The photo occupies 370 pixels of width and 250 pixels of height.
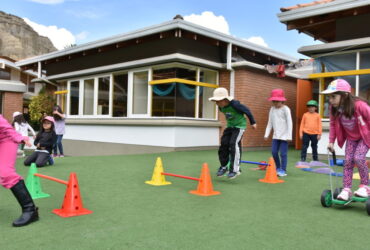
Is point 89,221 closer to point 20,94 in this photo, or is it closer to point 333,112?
point 333,112

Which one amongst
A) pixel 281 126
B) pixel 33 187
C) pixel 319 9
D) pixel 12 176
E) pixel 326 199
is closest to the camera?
pixel 12 176

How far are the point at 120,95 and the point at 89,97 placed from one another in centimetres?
250

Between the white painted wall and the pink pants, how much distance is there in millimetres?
8825

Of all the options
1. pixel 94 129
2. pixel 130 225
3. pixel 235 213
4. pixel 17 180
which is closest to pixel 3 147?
pixel 17 180

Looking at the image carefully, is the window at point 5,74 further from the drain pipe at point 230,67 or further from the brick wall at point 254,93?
the drain pipe at point 230,67

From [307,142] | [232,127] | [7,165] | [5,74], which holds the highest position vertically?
[5,74]

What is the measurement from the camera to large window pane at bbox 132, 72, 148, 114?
554 inches

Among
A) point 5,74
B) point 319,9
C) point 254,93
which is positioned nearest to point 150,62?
point 254,93

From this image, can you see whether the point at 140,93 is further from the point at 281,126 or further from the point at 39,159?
the point at 281,126

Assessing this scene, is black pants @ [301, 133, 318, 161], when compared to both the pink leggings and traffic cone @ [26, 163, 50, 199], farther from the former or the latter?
traffic cone @ [26, 163, 50, 199]

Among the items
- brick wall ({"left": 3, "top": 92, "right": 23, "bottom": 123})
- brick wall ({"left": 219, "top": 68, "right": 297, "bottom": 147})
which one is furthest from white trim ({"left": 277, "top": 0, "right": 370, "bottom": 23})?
brick wall ({"left": 3, "top": 92, "right": 23, "bottom": 123})

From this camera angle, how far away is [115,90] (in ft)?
50.6

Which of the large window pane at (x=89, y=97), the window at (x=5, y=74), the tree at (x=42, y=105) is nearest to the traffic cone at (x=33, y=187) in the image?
the large window pane at (x=89, y=97)

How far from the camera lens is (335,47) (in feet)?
34.1
